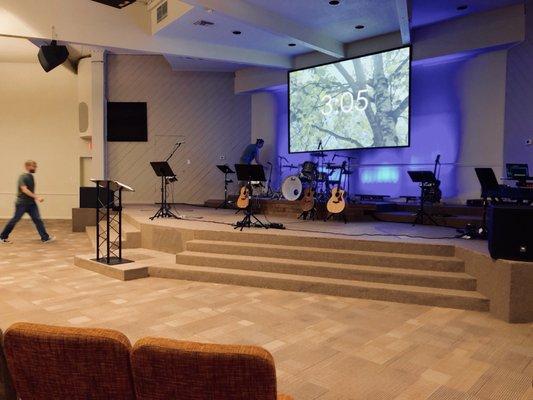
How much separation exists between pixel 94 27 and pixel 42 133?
5.22m

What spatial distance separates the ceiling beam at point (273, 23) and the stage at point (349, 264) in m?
3.60

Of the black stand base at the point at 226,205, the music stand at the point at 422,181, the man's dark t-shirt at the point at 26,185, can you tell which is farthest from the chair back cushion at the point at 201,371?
the black stand base at the point at 226,205

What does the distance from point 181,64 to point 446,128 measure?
677cm

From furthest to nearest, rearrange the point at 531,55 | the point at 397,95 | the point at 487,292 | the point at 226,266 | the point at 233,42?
the point at 233,42 → the point at 397,95 → the point at 531,55 → the point at 226,266 → the point at 487,292

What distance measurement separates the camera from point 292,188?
354 inches

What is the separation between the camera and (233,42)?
361 inches

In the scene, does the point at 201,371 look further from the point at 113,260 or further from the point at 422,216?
the point at 422,216

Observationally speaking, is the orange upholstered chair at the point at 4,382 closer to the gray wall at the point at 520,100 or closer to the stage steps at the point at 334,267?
the stage steps at the point at 334,267

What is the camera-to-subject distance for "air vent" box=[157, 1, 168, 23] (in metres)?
8.02

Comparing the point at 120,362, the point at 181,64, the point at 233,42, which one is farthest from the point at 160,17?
the point at 120,362

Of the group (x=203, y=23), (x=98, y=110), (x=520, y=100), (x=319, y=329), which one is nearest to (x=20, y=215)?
(x=98, y=110)

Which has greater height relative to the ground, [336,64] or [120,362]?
[336,64]

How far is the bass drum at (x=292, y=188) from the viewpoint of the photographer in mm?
8896

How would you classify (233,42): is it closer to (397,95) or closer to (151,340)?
(397,95)
